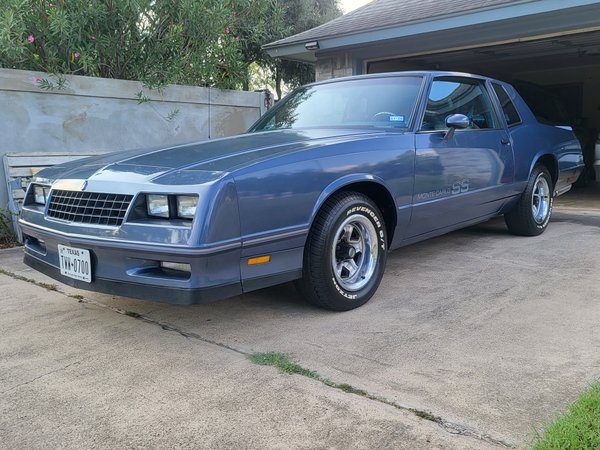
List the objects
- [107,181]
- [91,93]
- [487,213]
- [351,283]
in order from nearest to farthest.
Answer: [107,181]
[351,283]
[487,213]
[91,93]

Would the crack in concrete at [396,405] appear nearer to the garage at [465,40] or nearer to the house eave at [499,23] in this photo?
the garage at [465,40]

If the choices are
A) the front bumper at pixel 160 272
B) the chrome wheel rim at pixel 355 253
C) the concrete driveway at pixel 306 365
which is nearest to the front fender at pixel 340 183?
the chrome wheel rim at pixel 355 253

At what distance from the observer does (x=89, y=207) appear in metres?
3.01

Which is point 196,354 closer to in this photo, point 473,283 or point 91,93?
point 473,283

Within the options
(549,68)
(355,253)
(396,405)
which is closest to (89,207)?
(355,253)

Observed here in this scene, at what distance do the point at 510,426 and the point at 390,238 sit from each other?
1.86 meters

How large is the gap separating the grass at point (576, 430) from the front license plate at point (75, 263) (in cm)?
230

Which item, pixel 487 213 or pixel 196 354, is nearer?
pixel 196 354

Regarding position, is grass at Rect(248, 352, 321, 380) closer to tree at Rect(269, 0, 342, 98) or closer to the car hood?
the car hood

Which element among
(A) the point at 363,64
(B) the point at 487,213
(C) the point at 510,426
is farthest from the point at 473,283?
(A) the point at 363,64

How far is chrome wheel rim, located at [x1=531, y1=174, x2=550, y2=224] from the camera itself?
5.62 m

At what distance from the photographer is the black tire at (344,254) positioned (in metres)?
3.19

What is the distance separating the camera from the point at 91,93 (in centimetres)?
653

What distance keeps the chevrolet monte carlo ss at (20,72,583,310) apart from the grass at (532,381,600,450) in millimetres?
1491
